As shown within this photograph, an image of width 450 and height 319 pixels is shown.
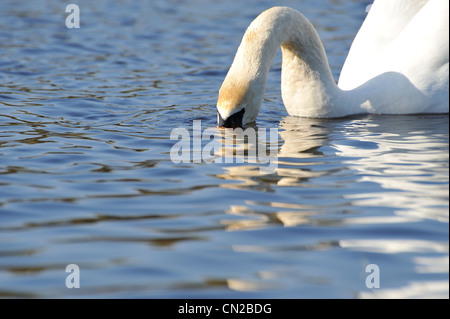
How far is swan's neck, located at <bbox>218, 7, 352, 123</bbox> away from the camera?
7.40 m

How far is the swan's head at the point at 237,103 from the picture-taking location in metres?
7.34

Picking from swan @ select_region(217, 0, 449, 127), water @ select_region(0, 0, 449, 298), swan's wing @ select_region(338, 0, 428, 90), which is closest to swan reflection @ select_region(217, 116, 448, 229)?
water @ select_region(0, 0, 449, 298)

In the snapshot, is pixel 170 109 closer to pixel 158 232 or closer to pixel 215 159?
pixel 215 159

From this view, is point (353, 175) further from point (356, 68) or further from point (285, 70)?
point (356, 68)

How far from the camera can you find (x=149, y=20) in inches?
614

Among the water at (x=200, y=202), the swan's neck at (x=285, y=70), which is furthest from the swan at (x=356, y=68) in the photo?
the water at (x=200, y=202)

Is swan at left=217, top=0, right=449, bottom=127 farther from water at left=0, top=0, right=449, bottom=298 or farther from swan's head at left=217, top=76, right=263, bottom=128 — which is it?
water at left=0, top=0, right=449, bottom=298

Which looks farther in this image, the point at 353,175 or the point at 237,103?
the point at 237,103

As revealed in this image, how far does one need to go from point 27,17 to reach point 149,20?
2264 millimetres

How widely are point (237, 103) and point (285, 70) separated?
1.18m

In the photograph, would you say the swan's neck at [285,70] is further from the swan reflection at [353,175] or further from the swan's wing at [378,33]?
the swan's wing at [378,33]

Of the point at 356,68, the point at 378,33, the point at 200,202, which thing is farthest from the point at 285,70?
the point at 200,202

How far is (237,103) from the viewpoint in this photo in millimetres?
7418

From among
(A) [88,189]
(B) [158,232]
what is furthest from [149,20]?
(B) [158,232]
